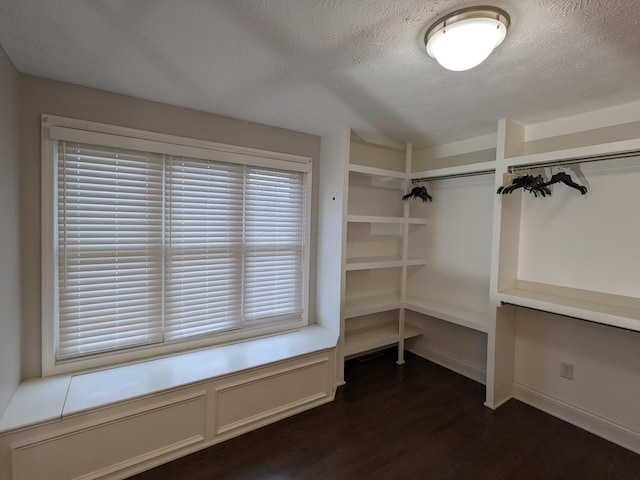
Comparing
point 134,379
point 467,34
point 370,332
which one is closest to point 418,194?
point 370,332

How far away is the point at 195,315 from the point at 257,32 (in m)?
2.03

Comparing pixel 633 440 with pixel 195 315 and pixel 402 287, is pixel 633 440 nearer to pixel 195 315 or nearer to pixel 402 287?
Answer: pixel 402 287

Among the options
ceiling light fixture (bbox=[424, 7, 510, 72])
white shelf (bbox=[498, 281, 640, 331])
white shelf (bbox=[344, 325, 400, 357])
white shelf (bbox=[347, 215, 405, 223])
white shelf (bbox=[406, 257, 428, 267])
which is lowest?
white shelf (bbox=[344, 325, 400, 357])

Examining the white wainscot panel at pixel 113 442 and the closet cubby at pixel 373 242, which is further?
the closet cubby at pixel 373 242

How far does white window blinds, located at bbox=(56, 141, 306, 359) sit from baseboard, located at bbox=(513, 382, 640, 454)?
2194 mm

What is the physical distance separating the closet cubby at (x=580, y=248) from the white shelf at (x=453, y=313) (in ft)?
1.16

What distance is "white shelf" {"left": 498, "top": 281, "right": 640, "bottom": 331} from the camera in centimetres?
191

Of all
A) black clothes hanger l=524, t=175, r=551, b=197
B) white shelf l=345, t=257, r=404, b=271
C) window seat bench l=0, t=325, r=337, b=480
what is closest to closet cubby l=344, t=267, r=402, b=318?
white shelf l=345, t=257, r=404, b=271

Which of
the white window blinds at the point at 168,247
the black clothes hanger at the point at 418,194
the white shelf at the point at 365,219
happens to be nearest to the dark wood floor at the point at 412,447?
the white window blinds at the point at 168,247

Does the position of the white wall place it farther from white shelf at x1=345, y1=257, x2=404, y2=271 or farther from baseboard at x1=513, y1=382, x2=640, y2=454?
white shelf at x1=345, y1=257, x2=404, y2=271

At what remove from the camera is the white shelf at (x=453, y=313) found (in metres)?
2.69

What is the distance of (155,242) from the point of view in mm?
2289

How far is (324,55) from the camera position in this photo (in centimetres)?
156

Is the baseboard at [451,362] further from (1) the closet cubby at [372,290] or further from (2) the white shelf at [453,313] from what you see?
(1) the closet cubby at [372,290]
